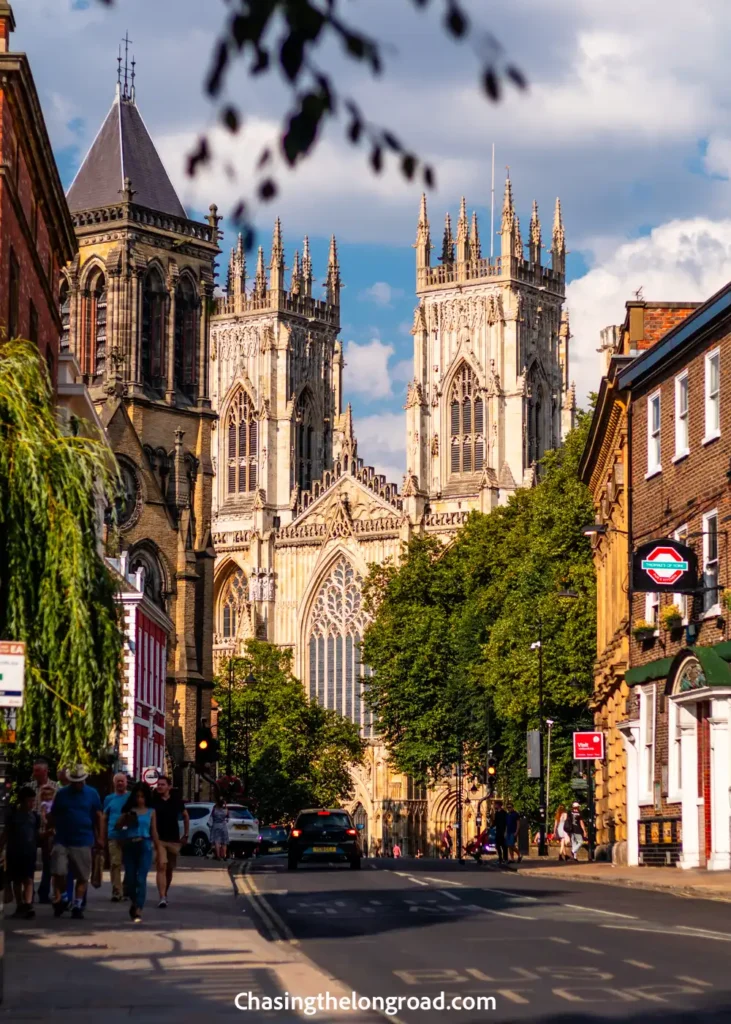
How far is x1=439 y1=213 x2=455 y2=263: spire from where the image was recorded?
443 ft

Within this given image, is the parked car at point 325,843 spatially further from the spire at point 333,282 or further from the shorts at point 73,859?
the spire at point 333,282

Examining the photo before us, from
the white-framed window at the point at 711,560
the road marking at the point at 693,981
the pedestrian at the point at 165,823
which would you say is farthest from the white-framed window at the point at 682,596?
the road marking at the point at 693,981

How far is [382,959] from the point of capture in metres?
15.8

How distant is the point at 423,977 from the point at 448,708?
59.2 meters

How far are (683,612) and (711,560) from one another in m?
1.95

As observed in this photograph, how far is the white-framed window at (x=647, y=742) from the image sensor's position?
38.1 meters

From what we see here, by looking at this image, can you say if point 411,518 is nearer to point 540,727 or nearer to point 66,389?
point 540,727

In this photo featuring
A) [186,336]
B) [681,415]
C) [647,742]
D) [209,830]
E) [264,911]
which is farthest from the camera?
[186,336]

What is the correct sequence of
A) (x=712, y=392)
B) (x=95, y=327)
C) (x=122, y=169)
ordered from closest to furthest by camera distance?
(x=712, y=392)
(x=95, y=327)
(x=122, y=169)

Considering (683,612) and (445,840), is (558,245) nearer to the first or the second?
(445,840)

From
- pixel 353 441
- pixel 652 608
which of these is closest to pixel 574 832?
pixel 652 608

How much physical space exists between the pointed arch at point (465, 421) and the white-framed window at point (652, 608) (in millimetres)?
85848

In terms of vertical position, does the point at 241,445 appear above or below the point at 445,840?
above

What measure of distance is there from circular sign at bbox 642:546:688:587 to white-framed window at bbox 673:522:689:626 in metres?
1.51
